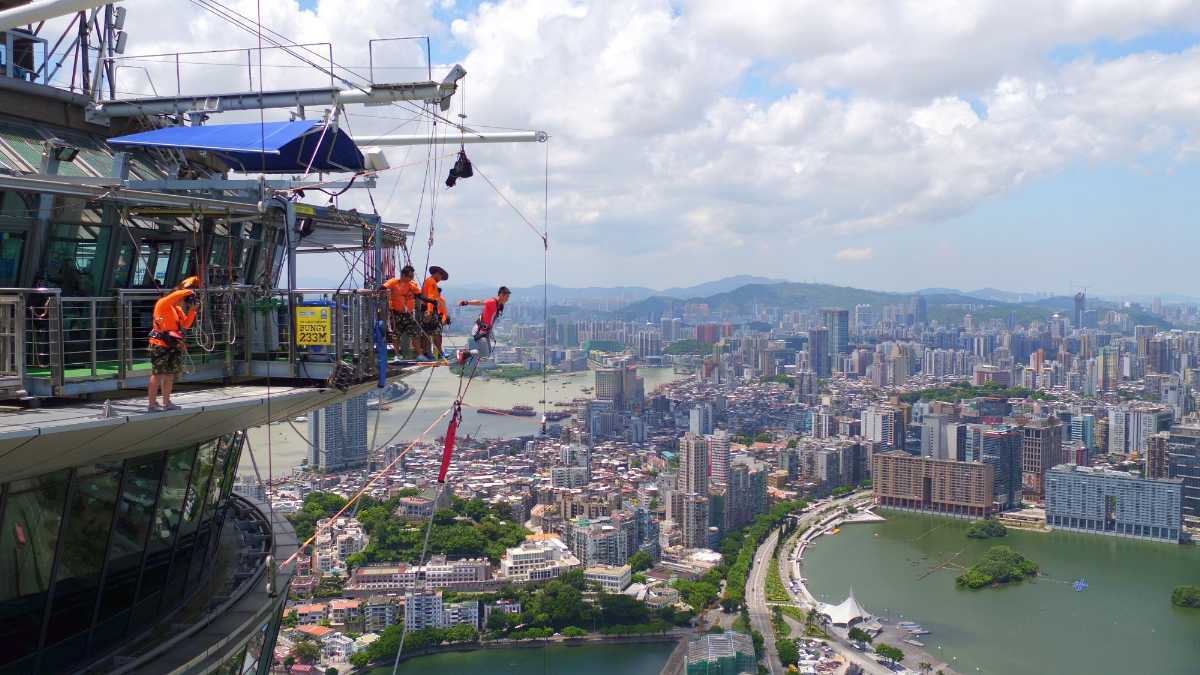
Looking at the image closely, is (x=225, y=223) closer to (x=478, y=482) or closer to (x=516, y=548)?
(x=516, y=548)

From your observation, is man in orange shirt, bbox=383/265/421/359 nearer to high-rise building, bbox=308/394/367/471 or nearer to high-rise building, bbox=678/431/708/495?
high-rise building, bbox=678/431/708/495

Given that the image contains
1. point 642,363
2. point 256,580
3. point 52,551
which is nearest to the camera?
point 52,551

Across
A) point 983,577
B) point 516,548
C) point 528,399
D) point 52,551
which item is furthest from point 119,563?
point 528,399

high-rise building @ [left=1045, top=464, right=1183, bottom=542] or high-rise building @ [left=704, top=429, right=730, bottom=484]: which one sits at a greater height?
high-rise building @ [left=704, top=429, right=730, bottom=484]

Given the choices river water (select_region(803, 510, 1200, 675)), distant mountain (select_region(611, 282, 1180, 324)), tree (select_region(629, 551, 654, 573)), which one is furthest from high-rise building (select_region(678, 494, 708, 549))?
distant mountain (select_region(611, 282, 1180, 324))

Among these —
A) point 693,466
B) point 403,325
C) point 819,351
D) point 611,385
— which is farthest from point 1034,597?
point 819,351

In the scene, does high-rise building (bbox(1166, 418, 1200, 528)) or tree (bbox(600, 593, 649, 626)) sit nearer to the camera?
tree (bbox(600, 593, 649, 626))
